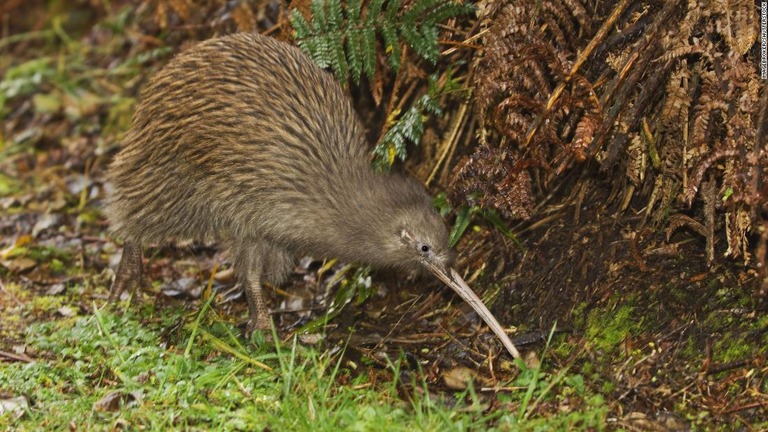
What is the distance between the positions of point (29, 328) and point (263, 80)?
4.65 ft

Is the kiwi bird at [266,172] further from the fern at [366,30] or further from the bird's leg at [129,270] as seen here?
the bird's leg at [129,270]

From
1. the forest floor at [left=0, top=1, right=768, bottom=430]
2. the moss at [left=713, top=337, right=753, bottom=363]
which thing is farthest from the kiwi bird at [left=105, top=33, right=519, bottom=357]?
the moss at [left=713, top=337, right=753, bottom=363]

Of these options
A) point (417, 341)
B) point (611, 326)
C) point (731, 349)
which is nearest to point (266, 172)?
point (417, 341)

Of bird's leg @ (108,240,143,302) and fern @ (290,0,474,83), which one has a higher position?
fern @ (290,0,474,83)

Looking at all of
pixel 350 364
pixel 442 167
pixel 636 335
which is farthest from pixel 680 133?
pixel 350 364

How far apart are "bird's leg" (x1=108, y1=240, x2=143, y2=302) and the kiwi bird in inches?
10.0

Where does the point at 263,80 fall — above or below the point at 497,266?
above

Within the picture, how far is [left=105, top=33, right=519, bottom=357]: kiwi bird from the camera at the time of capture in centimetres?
363

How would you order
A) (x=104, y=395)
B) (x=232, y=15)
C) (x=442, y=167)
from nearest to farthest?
(x=104, y=395) → (x=442, y=167) → (x=232, y=15)

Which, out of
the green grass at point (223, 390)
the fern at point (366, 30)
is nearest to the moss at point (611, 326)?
the green grass at point (223, 390)

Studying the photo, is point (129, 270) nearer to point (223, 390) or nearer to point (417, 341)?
point (223, 390)

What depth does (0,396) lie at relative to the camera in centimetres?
328

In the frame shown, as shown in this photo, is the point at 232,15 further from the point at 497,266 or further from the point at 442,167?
the point at 497,266

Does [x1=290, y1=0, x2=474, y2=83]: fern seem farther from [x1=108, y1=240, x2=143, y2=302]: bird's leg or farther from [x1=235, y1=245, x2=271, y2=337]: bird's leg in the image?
[x1=108, y1=240, x2=143, y2=302]: bird's leg
